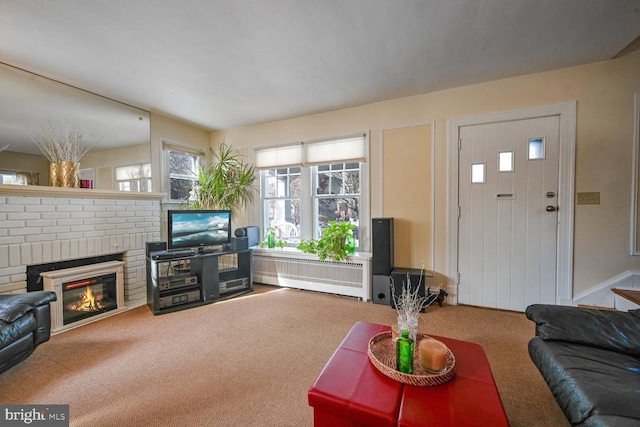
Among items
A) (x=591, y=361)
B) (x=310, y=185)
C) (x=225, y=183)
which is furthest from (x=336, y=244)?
(x=591, y=361)

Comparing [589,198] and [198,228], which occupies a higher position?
[589,198]

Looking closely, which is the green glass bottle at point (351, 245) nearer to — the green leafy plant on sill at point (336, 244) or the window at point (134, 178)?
the green leafy plant on sill at point (336, 244)

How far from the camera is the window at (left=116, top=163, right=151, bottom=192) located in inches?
125

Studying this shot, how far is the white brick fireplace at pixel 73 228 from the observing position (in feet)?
7.75

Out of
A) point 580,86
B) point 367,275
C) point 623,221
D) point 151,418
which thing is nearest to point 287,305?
point 367,275

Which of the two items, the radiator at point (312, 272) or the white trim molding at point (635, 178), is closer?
the white trim molding at point (635, 178)

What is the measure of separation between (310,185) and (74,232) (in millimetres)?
2833

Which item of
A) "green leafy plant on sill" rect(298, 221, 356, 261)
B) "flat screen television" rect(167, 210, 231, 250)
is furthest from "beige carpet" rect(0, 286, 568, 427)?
"flat screen television" rect(167, 210, 231, 250)

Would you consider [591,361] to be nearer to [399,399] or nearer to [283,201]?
[399,399]

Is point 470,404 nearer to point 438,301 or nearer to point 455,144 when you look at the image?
point 438,301

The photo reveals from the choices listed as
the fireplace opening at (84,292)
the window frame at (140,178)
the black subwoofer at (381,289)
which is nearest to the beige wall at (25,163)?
the window frame at (140,178)

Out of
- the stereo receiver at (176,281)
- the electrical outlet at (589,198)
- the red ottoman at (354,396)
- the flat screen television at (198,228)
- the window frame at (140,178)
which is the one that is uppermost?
the window frame at (140,178)

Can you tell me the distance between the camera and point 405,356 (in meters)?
1.22

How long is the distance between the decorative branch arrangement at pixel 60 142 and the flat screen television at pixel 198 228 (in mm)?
1113
